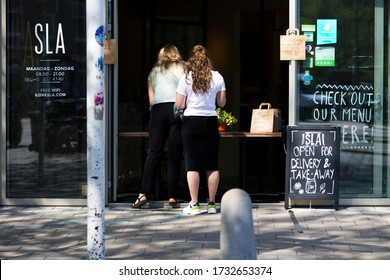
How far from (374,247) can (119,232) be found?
254cm

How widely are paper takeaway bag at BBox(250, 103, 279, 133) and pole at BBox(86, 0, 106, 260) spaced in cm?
370

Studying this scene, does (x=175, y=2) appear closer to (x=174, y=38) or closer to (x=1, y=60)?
(x=174, y=38)

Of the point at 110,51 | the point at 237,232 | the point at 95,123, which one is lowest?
the point at 237,232

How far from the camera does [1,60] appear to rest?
34.3 feet

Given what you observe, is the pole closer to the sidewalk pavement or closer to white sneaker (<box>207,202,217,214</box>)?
the sidewalk pavement

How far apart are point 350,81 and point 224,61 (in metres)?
3.08

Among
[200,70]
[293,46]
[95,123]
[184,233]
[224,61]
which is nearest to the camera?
[95,123]

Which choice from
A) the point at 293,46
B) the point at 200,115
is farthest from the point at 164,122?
the point at 293,46

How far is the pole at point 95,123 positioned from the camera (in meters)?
6.91

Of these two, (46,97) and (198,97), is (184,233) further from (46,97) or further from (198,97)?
(46,97)

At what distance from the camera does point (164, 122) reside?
1022 cm

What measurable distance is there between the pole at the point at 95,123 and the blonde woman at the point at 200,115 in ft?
9.23

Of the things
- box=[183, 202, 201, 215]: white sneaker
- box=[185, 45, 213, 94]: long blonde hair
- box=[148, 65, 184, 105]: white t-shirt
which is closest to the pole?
box=[185, 45, 213, 94]: long blonde hair
